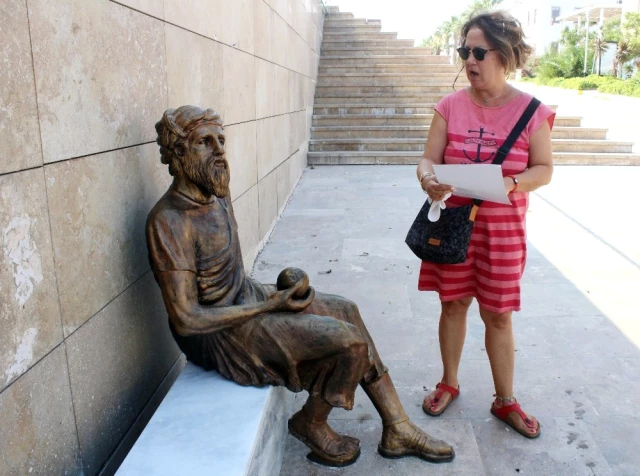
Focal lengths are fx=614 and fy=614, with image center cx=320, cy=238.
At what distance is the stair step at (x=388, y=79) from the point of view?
16000mm

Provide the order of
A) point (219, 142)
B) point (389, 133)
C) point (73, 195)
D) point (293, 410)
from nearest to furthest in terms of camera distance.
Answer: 1. point (73, 195)
2. point (219, 142)
3. point (293, 410)
4. point (389, 133)

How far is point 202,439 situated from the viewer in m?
2.26

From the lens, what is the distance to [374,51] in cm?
1775

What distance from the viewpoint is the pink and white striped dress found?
2.96 m

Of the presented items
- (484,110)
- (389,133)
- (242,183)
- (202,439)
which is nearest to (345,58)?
(389,133)

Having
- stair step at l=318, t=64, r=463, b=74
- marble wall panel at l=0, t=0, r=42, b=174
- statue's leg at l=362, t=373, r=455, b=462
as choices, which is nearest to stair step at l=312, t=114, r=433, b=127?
stair step at l=318, t=64, r=463, b=74

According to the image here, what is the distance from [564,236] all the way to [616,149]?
7.24 meters

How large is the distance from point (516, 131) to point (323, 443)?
5.73 ft

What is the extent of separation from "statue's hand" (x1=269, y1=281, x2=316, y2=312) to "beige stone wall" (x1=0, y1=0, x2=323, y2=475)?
0.68m

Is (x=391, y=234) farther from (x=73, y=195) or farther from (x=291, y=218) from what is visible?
(x=73, y=195)

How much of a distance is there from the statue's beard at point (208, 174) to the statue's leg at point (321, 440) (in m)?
1.10

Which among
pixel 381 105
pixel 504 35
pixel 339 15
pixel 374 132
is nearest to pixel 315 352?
pixel 504 35

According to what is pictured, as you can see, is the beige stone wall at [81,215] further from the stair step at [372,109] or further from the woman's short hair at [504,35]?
the stair step at [372,109]

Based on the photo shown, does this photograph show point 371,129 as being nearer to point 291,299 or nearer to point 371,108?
point 371,108
